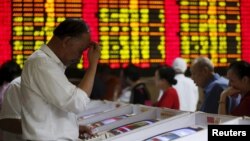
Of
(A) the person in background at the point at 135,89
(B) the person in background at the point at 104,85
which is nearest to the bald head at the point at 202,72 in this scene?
(A) the person in background at the point at 135,89

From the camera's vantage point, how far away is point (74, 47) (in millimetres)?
2521

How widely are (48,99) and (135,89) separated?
345cm

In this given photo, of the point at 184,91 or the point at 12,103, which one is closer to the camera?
the point at 12,103

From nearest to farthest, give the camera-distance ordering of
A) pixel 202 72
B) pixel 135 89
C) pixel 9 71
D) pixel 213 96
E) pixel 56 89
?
1. pixel 56 89
2. pixel 9 71
3. pixel 213 96
4. pixel 202 72
5. pixel 135 89

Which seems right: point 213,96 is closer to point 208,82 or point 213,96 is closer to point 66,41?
point 208,82

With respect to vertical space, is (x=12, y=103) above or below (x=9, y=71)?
below

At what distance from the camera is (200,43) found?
536cm

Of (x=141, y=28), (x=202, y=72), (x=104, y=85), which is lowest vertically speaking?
(x=104, y=85)

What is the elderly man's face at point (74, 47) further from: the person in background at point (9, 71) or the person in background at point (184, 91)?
the person in background at point (184, 91)

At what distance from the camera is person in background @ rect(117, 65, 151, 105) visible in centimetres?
582

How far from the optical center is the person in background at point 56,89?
2406 millimetres

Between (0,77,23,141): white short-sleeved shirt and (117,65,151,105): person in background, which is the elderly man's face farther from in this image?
(117,65,151,105): person in background

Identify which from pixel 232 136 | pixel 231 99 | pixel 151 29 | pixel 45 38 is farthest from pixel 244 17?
pixel 232 136

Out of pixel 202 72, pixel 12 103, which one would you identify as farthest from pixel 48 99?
pixel 202 72
